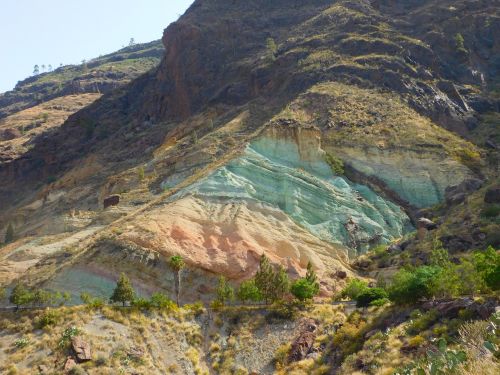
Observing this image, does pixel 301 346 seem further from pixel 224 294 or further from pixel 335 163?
pixel 335 163

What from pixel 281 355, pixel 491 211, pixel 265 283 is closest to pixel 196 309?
pixel 265 283

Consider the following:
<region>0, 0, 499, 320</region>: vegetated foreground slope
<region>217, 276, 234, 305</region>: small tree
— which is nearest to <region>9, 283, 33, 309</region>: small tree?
<region>0, 0, 499, 320</region>: vegetated foreground slope

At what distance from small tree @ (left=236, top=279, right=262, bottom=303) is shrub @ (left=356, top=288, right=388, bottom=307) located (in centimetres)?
737

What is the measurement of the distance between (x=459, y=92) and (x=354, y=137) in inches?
1102

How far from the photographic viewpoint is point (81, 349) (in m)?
34.8

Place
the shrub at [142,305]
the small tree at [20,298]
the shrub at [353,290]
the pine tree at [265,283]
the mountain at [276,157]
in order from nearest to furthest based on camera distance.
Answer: the small tree at [20,298] → the shrub at [142,305] → the pine tree at [265,283] → the shrub at [353,290] → the mountain at [276,157]

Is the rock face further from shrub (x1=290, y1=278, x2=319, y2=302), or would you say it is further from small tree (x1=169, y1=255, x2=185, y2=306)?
shrub (x1=290, y1=278, x2=319, y2=302)

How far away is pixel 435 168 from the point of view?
7156 centimetres

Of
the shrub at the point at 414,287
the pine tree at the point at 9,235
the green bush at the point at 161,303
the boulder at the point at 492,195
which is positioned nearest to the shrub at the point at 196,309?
the green bush at the point at 161,303

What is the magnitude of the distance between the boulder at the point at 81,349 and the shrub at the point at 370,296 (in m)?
18.1

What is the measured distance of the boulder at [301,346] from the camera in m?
37.3

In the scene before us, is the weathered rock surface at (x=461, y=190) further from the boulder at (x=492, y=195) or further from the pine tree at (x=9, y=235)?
the pine tree at (x=9, y=235)

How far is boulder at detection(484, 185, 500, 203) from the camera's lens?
56.1m

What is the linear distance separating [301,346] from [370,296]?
6331 mm
